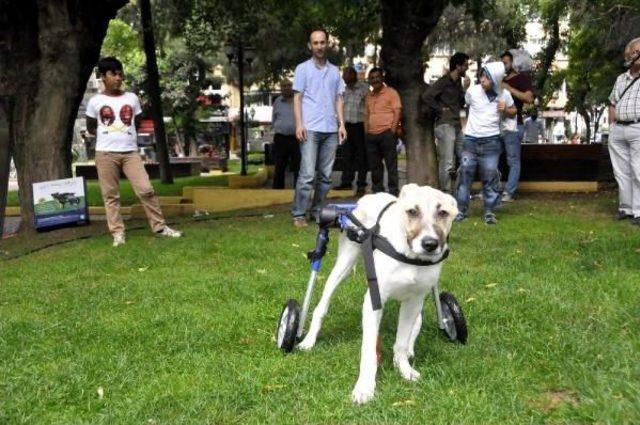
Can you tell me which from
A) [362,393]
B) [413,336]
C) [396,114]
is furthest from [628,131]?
[362,393]

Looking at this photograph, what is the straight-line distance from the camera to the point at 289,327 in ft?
14.0

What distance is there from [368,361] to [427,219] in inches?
29.2

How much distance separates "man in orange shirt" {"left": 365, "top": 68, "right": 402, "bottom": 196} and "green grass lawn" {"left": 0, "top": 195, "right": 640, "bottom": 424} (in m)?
2.86

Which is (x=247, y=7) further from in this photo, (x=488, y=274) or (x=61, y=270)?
(x=488, y=274)

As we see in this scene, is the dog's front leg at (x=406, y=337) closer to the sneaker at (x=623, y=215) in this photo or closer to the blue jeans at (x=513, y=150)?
the sneaker at (x=623, y=215)

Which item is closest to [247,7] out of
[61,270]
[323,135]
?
[323,135]

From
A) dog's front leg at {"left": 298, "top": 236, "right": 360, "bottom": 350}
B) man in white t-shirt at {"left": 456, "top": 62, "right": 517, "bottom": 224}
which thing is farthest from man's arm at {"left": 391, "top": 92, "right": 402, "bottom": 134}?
dog's front leg at {"left": 298, "top": 236, "right": 360, "bottom": 350}

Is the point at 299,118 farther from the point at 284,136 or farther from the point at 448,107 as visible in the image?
the point at 284,136

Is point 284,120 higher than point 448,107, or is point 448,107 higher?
point 448,107

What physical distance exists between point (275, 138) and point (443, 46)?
26062mm

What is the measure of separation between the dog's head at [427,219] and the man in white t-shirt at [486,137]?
524cm

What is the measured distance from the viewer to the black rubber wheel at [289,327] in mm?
4254

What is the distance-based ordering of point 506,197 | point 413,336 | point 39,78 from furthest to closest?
1. point 506,197
2. point 39,78
3. point 413,336

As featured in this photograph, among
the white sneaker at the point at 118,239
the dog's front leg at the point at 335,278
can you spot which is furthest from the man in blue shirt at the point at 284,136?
the dog's front leg at the point at 335,278
